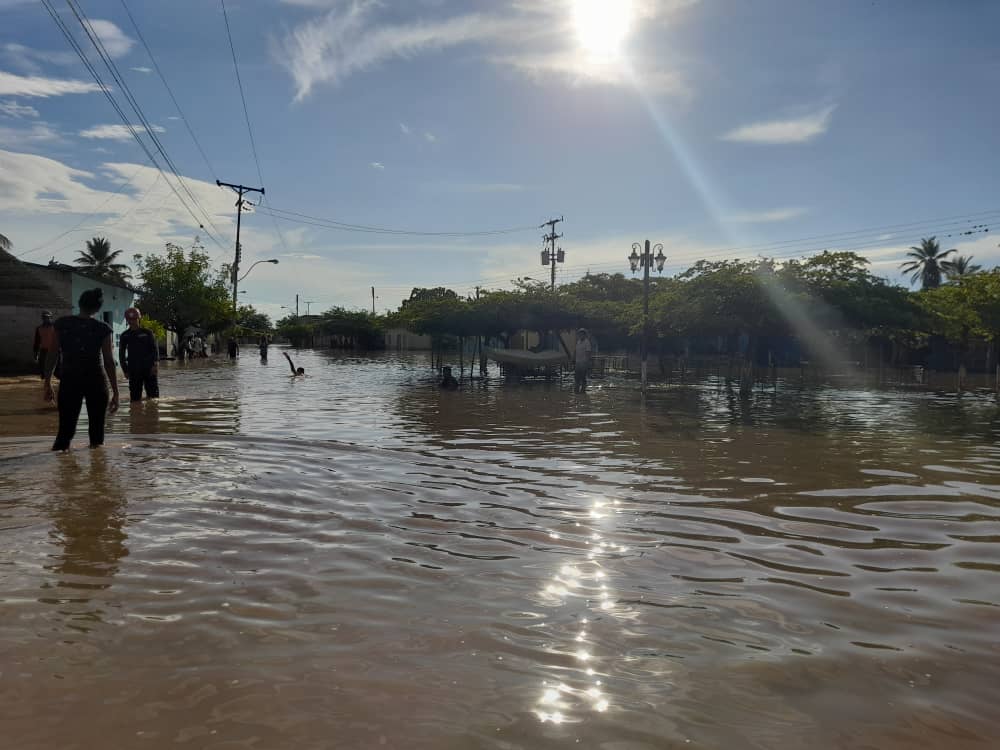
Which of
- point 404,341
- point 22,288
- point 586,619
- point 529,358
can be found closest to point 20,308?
point 22,288

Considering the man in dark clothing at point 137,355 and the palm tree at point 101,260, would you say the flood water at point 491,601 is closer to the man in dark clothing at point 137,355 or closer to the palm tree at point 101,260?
the man in dark clothing at point 137,355

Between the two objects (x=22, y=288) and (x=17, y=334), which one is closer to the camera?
(x=22, y=288)

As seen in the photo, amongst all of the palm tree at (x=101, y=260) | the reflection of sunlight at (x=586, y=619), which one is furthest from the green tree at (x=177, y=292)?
the reflection of sunlight at (x=586, y=619)

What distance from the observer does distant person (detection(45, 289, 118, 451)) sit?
293 inches

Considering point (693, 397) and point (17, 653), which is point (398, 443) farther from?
point (693, 397)

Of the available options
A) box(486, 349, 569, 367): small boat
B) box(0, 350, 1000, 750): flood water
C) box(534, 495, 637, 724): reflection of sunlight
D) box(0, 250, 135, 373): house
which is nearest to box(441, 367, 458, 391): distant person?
box(486, 349, 569, 367): small boat

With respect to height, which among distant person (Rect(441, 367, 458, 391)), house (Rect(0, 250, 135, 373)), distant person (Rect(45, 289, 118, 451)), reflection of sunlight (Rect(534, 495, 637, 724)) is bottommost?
reflection of sunlight (Rect(534, 495, 637, 724))

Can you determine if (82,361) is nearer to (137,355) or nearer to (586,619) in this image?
(137,355)

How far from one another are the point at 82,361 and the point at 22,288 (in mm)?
20396

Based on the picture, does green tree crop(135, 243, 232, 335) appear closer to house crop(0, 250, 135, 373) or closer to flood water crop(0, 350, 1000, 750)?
house crop(0, 250, 135, 373)

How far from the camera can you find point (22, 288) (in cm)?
2400

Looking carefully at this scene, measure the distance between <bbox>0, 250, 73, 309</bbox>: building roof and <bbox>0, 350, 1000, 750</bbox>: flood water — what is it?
741 inches

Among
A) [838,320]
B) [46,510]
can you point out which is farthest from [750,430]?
[838,320]

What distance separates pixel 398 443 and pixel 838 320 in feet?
63.7
